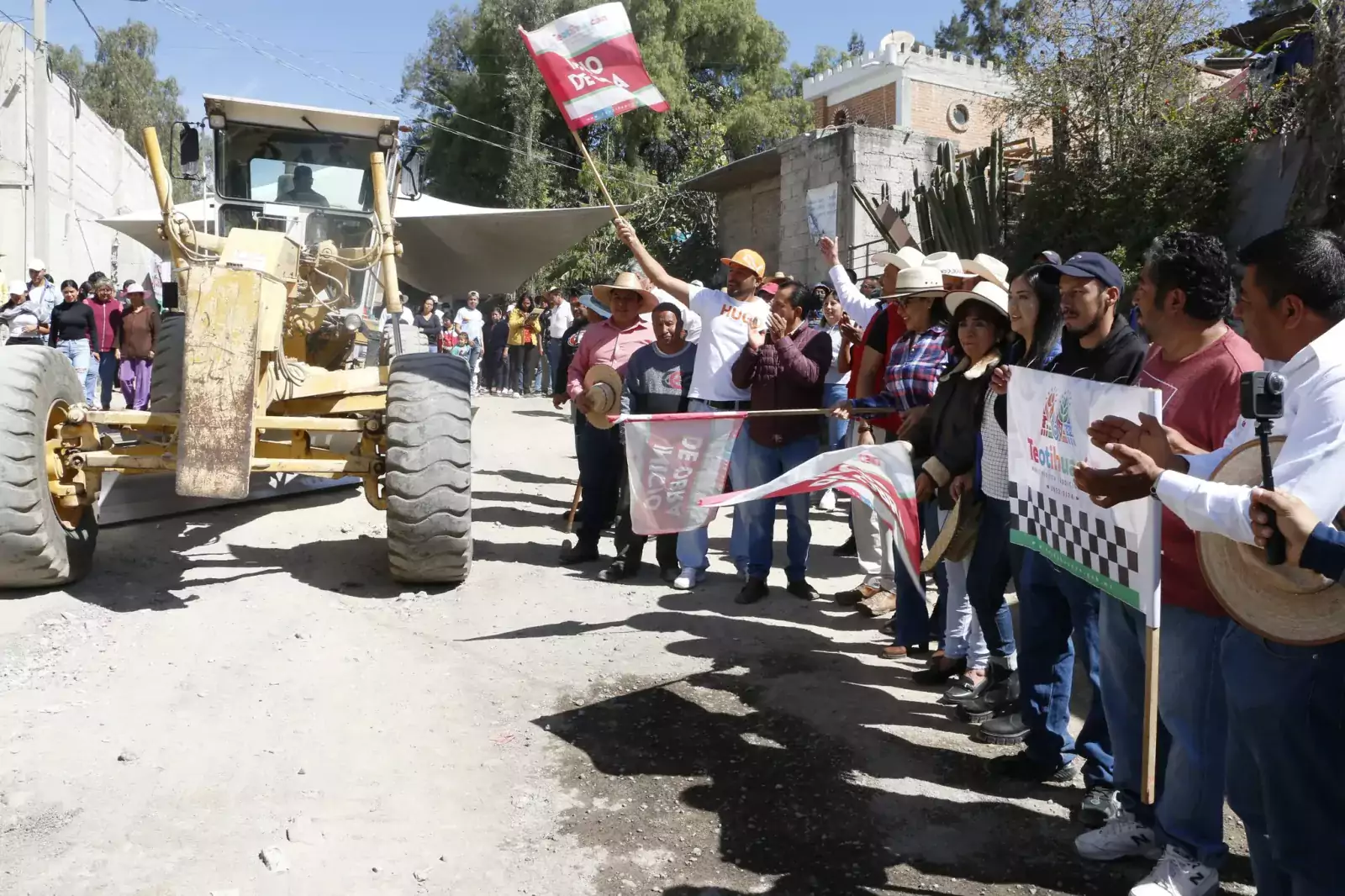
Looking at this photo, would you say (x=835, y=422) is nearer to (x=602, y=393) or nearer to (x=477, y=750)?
(x=602, y=393)

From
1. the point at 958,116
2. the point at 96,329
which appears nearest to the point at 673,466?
the point at 96,329

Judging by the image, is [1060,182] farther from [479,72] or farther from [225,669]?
[479,72]

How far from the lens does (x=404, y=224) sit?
13070mm

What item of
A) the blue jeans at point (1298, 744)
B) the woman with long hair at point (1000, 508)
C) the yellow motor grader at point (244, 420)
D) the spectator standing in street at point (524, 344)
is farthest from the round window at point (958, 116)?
the blue jeans at point (1298, 744)

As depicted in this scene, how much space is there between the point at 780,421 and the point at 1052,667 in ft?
8.31

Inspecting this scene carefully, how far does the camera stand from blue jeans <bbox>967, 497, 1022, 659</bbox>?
4.28 meters

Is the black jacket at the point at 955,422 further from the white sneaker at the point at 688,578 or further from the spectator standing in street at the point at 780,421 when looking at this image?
the white sneaker at the point at 688,578

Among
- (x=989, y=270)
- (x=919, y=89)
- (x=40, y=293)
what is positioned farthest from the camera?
(x=919, y=89)

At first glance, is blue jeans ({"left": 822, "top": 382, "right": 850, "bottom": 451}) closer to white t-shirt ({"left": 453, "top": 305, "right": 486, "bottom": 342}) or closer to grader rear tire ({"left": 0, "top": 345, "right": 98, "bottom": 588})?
grader rear tire ({"left": 0, "top": 345, "right": 98, "bottom": 588})

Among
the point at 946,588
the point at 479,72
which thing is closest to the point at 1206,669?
the point at 946,588

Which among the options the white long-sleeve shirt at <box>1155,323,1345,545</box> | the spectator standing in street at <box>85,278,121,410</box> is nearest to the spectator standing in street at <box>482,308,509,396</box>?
the spectator standing in street at <box>85,278,121,410</box>

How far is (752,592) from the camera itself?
20.4 ft

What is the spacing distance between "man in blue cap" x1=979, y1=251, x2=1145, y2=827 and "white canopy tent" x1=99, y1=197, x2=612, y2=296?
32.6 feet

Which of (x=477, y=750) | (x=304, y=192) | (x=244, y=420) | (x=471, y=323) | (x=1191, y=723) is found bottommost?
(x=477, y=750)
